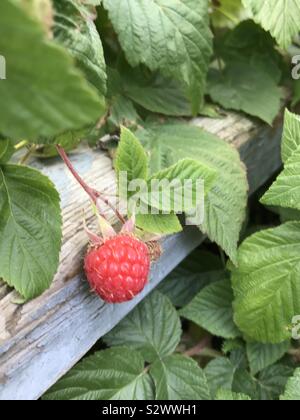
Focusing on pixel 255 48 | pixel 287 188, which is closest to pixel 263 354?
pixel 287 188

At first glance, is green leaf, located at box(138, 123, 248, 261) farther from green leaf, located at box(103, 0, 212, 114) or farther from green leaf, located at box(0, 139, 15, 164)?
green leaf, located at box(0, 139, 15, 164)

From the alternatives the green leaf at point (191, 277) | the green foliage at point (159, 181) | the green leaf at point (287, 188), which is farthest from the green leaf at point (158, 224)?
the green leaf at point (191, 277)

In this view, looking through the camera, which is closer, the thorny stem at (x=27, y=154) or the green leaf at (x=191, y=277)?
the thorny stem at (x=27, y=154)

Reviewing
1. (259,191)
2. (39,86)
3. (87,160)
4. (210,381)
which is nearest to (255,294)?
(210,381)

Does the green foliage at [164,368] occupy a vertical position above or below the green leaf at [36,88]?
below

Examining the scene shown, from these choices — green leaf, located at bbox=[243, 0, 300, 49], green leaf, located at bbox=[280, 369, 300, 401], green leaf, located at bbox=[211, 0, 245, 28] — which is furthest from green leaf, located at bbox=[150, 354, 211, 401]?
green leaf, located at bbox=[211, 0, 245, 28]

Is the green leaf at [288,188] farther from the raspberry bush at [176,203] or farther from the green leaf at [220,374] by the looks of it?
the green leaf at [220,374]

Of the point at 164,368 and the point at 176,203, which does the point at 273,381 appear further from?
the point at 176,203
